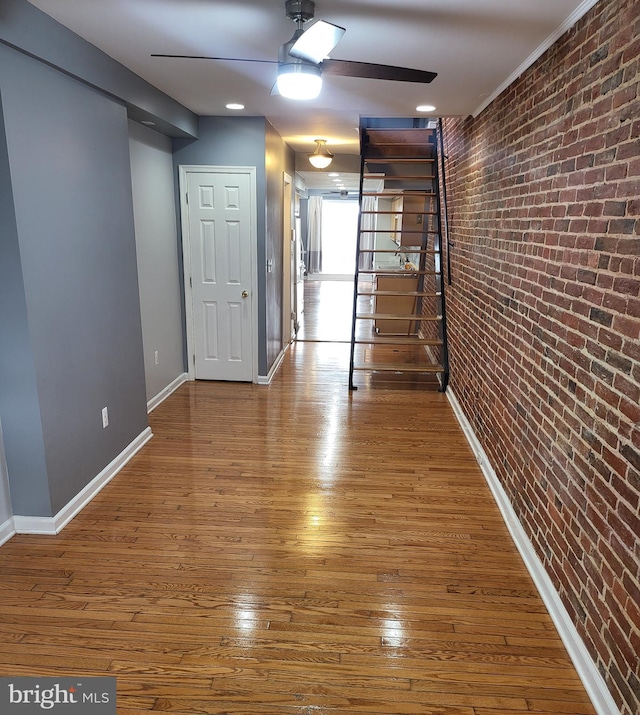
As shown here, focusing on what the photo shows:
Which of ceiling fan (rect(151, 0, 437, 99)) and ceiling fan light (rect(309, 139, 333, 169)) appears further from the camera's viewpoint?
ceiling fan light (rect(309, 139, 333, 169))

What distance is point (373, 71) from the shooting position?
2.28m

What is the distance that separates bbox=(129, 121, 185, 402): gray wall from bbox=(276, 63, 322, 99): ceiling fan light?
1949 mm

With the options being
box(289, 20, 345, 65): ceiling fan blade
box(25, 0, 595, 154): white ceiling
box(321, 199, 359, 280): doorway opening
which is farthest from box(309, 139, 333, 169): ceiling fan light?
box(321, 199, 359, 280): doorway opening

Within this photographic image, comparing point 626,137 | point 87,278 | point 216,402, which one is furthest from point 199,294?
point 626,137

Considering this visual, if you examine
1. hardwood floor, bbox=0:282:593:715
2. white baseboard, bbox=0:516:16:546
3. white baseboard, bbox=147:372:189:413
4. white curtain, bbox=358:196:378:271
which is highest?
white curtain, bbox=358:196:378:271

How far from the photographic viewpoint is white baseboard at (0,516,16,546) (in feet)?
8.21

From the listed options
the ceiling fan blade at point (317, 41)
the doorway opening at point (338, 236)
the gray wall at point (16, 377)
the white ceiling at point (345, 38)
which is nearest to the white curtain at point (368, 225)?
the doorway opening at point (338, 236)

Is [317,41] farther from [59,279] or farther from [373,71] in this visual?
[59,279]

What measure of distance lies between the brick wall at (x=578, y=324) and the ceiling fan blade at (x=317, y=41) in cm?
104

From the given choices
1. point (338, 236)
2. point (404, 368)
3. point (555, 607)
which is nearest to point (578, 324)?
point (555, 607)

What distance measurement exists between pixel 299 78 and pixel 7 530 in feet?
8.59

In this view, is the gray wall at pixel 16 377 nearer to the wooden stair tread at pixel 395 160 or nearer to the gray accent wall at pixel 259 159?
the gray accent wall at pixel 259 159

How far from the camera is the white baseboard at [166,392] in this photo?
169 inches

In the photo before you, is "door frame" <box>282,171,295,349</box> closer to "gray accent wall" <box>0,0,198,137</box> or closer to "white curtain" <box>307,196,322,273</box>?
"gray accent wall" <box>0,0,198,137</box>
